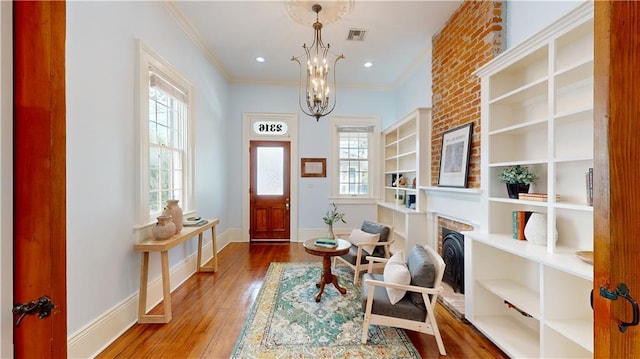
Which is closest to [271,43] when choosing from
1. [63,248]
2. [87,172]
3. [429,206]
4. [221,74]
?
[221,74]

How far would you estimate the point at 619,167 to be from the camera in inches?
32.8

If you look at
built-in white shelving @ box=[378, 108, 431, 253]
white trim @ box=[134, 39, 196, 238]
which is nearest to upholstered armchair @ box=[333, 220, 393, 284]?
built-in white shelving @ box=[378, 108, 431, 253]

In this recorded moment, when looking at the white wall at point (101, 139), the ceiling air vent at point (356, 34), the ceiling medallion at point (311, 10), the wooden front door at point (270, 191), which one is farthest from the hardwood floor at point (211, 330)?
Answer: the ceiling air vent at point (356, 34)

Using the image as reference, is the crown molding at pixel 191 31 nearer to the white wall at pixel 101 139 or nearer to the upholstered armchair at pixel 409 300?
the white wall at pixel 101 139

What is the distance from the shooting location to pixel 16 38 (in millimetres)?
792

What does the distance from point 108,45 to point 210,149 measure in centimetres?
250

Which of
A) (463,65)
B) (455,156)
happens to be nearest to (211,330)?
(455,156)

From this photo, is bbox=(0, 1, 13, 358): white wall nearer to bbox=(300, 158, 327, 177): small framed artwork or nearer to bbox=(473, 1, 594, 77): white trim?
bbox=(473, 1, 594, 77): white trim

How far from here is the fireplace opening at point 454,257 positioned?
2984 millimetres

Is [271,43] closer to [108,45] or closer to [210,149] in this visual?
[210,149]

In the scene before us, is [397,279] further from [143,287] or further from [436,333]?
[143,287]

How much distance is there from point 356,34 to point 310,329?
12.3 ft

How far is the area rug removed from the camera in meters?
2.04

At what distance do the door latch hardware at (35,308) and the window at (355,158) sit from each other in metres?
5.13
